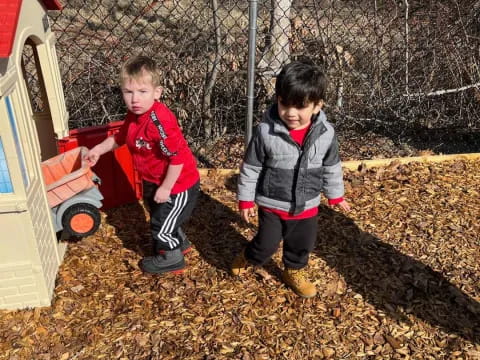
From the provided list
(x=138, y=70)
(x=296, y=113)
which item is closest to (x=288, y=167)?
(x=296, y=113)

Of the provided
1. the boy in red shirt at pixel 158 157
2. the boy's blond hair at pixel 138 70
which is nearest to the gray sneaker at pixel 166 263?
the boy in red shirt at pixel 158 157

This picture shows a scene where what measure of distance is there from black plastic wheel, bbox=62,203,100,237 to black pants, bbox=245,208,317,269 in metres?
1.04

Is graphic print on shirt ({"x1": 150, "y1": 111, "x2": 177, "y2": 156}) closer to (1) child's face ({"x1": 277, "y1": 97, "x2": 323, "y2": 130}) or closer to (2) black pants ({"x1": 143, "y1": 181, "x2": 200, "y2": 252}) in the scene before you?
(2) black pants ({"x1": 143, "y1": 181, "x2": 200, "y2": 252})

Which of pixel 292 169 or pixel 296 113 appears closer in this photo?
pixel 296 113

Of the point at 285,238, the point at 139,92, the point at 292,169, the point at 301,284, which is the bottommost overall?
the point at 301,284

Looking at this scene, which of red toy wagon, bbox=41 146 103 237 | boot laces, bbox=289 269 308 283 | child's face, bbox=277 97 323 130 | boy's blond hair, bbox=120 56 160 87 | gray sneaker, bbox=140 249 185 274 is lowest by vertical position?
boot laces, bbox=289 269 308 283

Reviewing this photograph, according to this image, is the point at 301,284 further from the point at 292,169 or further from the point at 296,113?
the point at 296,113

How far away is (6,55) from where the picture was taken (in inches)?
79.6

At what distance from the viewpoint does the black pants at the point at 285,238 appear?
2.68 m

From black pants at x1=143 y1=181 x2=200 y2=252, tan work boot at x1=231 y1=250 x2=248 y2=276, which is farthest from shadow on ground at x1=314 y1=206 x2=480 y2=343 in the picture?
black pants at x1=143 y1=181 x2=200 y2=252

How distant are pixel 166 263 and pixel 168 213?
35 cm

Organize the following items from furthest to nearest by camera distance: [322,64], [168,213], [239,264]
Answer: [322,64], [239,264], [168,213]

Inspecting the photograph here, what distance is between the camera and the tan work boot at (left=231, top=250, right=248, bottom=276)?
297 cm

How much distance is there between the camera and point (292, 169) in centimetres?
249
